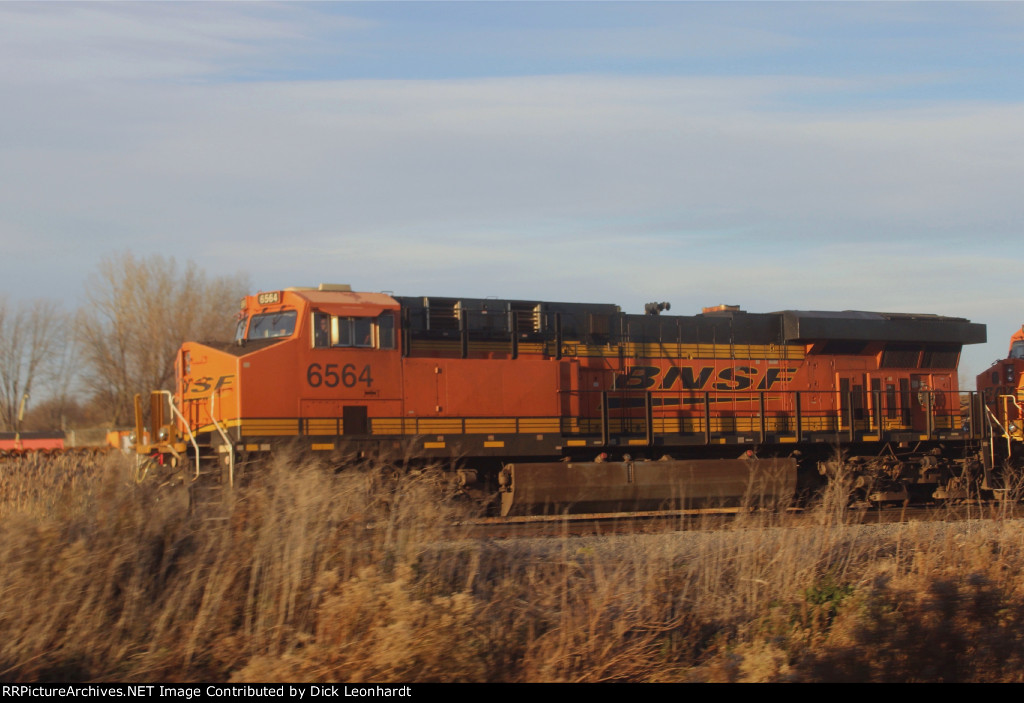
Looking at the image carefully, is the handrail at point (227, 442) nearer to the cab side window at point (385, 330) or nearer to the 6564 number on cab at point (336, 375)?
the 6564 number on cab at point (336, 375)

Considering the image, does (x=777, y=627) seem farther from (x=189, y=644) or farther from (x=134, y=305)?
(x=134, y=305)

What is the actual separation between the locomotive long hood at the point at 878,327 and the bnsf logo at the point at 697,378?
767 mm

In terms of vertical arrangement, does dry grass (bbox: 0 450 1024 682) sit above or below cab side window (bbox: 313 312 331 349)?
below

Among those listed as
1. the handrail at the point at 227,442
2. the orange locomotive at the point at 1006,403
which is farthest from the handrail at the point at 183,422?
the orange locomotive at the point at 1006,403

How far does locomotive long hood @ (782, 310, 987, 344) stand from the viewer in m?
15.0

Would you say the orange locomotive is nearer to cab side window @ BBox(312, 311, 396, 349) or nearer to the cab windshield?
cab side window @ BBox(312, 311, 396, 349)

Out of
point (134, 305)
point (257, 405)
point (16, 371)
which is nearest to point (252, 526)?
point (257, 405)

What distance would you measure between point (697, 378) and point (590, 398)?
1.99 meters

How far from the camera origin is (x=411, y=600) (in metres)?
5.81

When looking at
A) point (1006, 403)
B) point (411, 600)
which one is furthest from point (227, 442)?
point (1006, 403)

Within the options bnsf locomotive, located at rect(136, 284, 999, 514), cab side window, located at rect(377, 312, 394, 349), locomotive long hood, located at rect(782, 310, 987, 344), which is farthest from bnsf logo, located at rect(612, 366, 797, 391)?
cab side window, located at rect(377, 312, 394, 349)

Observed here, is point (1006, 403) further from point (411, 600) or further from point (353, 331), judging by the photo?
point (411, 600)

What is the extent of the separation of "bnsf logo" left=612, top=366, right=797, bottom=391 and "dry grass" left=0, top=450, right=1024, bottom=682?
646cm
